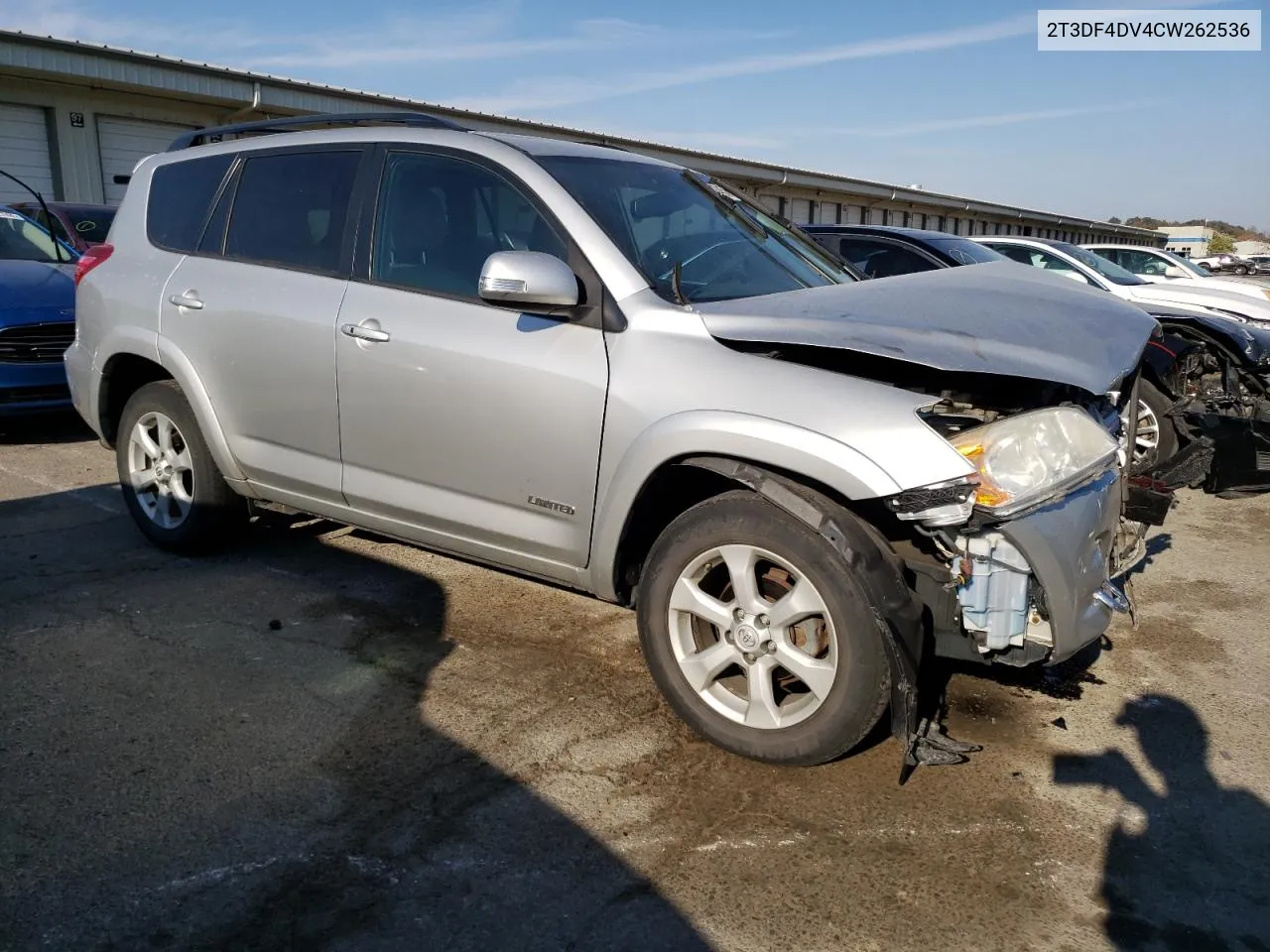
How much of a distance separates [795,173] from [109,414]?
90.2 feet

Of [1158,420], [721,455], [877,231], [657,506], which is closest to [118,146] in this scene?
[877,231]

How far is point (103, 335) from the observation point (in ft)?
15.6

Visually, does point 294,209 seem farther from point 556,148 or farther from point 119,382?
point 119,382

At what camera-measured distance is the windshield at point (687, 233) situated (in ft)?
11.4

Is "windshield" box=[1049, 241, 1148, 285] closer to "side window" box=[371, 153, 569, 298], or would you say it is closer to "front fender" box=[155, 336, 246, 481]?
"side window" box=[371, 153, 569, 298]

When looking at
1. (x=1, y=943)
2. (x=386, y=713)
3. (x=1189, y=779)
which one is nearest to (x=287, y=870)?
(x=1, y=943)

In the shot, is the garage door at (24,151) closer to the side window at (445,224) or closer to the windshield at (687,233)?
the side window at (445,224)

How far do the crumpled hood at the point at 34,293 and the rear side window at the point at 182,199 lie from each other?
9.79 ft

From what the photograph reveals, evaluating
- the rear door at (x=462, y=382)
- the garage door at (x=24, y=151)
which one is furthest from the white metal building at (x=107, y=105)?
the rear door at (x=462, y=382)

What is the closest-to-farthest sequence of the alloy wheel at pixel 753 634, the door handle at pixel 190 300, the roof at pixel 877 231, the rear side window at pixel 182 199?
1. the alloy wheel at pixel 753 634
2. the door handle at pixel 190 300
3. the rear side window at pixel 182 199
4. the roof at pixel 877 231

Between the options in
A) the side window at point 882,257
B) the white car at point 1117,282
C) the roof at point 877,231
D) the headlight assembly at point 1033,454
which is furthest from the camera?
the white car at point 1117,282

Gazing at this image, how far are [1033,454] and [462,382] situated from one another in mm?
1862

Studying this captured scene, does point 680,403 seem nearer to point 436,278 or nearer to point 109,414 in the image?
point 436,278

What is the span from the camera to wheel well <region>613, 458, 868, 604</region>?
3.21 m
